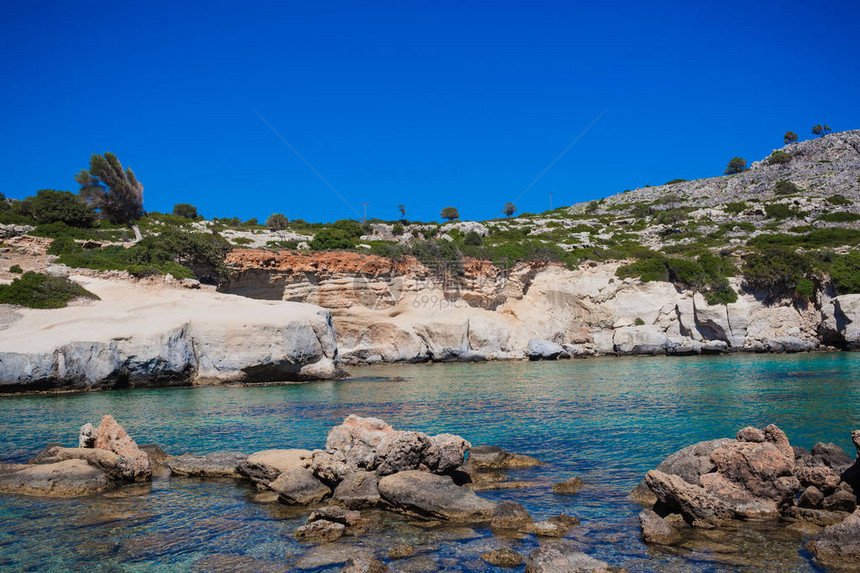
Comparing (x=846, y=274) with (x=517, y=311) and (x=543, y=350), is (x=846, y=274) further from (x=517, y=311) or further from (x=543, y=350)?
(x=517, y=311)

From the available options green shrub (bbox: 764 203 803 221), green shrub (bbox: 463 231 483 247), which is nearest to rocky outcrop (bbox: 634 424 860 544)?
green shrub (bbox: 463 231 483 247)

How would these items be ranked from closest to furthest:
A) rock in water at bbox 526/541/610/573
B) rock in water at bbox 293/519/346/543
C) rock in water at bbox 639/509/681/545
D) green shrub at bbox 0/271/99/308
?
1. rock in water at bbox 526/541/610/573
2. rock in water at bbox 639/509/681/545
3. rock in water at bbox 293/519/346/543
4. green shrub at bbox 0/271/99/308

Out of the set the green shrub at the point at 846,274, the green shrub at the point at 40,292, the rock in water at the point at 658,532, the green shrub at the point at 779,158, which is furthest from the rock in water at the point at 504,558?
the green shrub at the point at 779,158

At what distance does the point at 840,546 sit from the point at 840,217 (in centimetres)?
7282

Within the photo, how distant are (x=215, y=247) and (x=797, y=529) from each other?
38.6 meters

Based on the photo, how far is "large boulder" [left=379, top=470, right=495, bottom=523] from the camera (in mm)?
8453

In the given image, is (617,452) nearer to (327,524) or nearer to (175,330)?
(327,524)

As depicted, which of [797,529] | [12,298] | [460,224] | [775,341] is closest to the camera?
[797,529]

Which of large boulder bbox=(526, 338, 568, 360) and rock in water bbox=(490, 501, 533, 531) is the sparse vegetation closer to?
large boulder bbox=(526, 338, 568, 360)

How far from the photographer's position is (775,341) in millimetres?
42719

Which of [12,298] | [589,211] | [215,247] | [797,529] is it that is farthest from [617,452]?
[589,211]

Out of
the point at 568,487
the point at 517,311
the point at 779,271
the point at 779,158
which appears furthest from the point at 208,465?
the point at 779,158

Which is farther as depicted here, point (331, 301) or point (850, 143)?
point (850, 143)

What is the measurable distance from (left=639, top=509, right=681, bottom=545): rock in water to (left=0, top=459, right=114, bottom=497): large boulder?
9428mm
